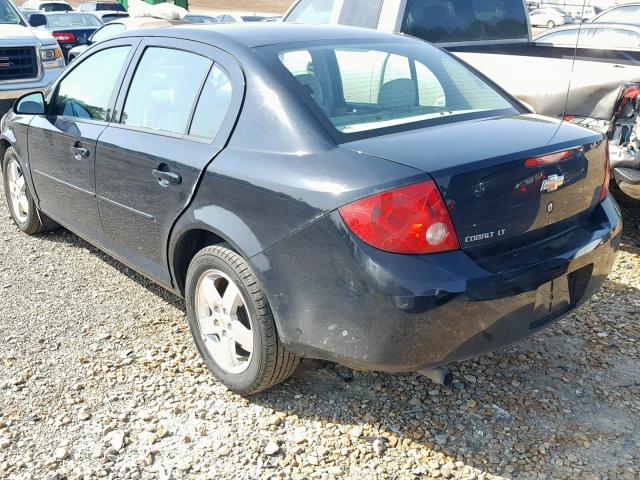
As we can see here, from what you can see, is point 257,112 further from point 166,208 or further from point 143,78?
point 143,78

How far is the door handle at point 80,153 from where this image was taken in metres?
3.94

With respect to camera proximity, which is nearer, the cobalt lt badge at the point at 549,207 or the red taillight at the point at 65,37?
the cobalt lt badge at the point at 549,207

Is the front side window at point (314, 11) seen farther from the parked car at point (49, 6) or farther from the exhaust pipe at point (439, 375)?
the parked car at point (49, 6)

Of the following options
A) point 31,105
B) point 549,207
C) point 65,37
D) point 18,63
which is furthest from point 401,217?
point 65,37

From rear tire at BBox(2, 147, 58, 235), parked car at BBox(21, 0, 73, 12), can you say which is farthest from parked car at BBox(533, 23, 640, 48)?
parked car at BBox(21, 0, 73, 12)

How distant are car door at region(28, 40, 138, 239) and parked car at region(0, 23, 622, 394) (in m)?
0.03

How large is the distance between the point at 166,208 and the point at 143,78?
861mm

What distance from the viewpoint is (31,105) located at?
176 inches

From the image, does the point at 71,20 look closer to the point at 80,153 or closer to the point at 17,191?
the point at 17,191

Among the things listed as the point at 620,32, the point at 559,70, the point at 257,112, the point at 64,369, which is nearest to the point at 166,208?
the point at 257,112

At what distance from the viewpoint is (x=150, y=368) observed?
3441 millimetres

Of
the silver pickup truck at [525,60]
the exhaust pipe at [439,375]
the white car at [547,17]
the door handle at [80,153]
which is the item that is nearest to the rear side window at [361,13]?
the silver pickup truck at [525,60]

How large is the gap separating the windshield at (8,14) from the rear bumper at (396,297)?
8854mm

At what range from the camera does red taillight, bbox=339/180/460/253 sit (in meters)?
2.45
